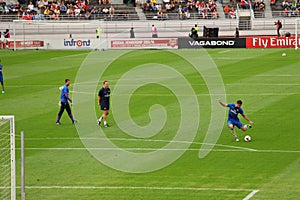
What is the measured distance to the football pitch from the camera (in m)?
21.7

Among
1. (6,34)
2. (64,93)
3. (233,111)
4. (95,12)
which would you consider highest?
(95,12)

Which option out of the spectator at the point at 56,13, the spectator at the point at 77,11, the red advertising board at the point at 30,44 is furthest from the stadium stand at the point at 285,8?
the red advertising board at the point at 30,44

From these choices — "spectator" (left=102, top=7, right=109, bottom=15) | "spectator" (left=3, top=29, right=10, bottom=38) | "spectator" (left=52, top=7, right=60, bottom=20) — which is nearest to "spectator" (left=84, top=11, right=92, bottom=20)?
"spectator" (left=102, top=7, right=109, bottom=15)

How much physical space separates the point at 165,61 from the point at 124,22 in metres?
29.3

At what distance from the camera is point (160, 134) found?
1190 inches

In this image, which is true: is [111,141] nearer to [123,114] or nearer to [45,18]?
[123,114]

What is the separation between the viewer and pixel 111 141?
28703 mm

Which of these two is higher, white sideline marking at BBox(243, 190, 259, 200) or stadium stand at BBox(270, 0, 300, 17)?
stadium stand at BBox(270, 0, 300, 17)

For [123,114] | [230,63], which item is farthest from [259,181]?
[230,63]

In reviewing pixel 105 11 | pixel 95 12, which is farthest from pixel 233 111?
pixel 95 12

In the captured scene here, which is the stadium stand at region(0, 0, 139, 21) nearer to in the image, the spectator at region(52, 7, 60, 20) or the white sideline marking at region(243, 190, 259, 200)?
the spectator at region(52, 7, 60, 20)

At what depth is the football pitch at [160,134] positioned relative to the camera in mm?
21703

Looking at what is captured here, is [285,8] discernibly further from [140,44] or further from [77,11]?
[77,11]

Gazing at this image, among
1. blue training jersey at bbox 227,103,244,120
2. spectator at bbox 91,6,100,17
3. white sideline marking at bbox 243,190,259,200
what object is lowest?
white sideline marking at bbox 243,190,259,200
